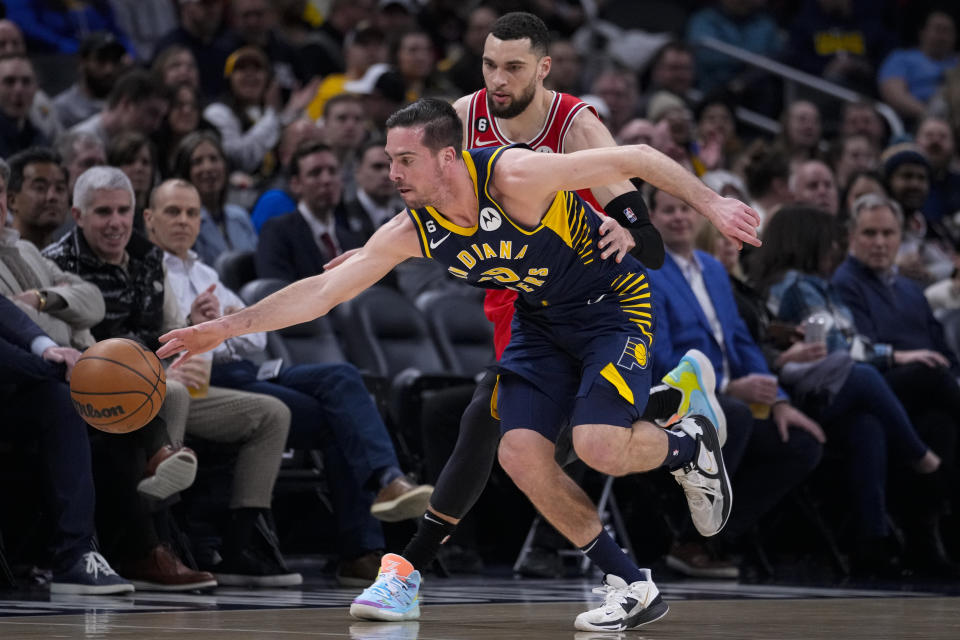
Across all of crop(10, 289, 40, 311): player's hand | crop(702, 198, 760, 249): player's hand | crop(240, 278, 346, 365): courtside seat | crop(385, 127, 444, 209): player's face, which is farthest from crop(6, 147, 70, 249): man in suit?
crop(702, 198, 760, 249): player's hand

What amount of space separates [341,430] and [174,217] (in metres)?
1.34

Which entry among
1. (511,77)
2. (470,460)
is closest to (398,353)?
(511,77)

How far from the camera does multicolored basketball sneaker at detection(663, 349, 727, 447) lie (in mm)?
5844

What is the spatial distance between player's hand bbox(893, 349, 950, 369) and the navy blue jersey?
389cm

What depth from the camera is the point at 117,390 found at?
17.0ft

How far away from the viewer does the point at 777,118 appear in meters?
14.8

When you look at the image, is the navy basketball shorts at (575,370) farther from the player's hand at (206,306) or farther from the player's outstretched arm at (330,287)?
the player's hand at (206,306)

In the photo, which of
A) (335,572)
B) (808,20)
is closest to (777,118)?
(808,20)

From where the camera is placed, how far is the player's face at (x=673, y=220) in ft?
26.0

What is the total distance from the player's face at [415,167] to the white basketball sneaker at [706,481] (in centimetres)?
133

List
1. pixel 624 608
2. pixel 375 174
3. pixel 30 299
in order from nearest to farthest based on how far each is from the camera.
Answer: pixel 624 608, pixel 30 299, pixel 375 174

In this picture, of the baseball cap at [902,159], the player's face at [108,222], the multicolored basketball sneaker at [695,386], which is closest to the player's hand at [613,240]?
the multicolored basketball sneaker at [695,386]

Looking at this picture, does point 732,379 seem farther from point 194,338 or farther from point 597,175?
point 194,338

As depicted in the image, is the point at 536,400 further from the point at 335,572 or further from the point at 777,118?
the point at 777,118
